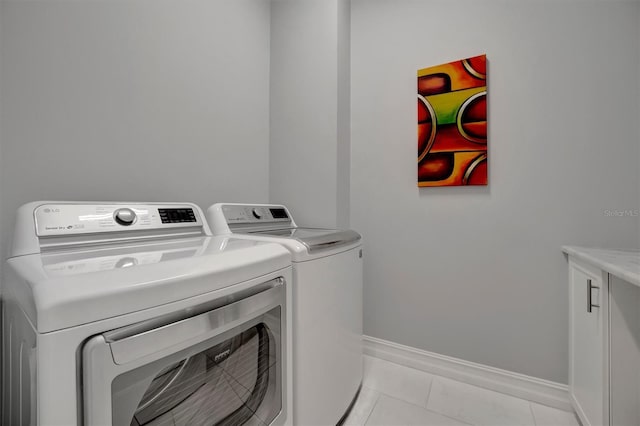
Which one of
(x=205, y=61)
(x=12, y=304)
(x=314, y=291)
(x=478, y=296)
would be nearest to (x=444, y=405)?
(x=478, y=296)

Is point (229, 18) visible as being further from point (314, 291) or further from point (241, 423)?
point (241, 423)

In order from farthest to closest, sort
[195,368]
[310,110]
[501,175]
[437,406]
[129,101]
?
[310,110] → [501,175] → [437,406] → [129,101] → [195,368]

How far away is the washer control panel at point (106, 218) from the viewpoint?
86cm

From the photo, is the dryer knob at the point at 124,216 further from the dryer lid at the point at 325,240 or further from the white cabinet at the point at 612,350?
the white cabinet at the point at 612,350

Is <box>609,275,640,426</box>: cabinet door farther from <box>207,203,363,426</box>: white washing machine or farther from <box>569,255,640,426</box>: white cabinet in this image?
<box>207,203,363,426</box>: white washing machine

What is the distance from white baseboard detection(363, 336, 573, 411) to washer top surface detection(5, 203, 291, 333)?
53.4 inches

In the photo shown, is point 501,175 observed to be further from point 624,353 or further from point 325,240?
point 325,240

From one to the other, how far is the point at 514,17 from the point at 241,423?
7.52 feet

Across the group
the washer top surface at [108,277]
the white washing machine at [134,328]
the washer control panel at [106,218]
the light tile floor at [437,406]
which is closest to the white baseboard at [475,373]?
the light tile floor at [437,406]

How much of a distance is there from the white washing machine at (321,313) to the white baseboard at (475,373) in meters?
0.46

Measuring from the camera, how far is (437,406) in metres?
1.40

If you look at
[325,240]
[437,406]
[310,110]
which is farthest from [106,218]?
[437,406]

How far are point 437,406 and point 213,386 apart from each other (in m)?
1.26

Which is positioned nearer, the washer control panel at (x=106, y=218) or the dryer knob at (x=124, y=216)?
the washer control panel at (x=106, y=218)
